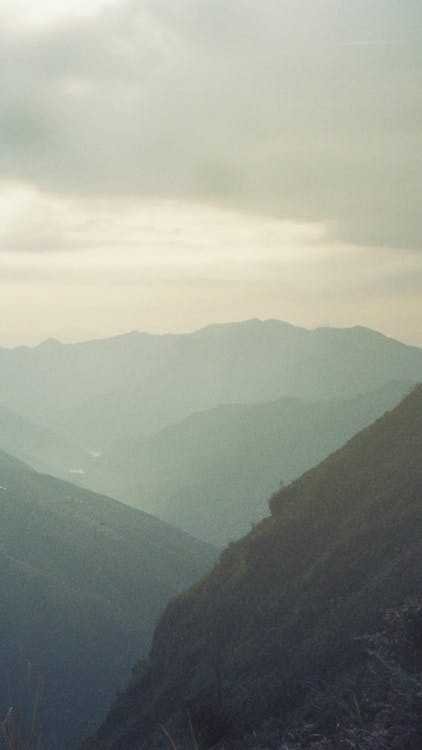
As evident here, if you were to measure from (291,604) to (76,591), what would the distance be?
93.5 m

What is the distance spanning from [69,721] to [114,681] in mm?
9136

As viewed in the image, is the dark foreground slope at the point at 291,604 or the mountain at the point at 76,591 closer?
the dark foreground slope at the point at 291,604

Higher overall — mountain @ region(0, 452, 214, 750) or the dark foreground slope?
the dark foreground slope

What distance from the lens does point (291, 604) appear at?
767 inches

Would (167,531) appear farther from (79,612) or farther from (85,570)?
(79,612)

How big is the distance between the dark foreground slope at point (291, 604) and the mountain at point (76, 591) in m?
48.5

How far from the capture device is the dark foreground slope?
12766mm

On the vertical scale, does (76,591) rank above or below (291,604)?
below

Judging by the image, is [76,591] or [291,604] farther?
[76,591]

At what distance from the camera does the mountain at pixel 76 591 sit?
77.9m

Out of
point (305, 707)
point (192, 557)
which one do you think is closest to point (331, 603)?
point (305, 707)

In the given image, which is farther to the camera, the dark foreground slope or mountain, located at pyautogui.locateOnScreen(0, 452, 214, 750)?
mountain, located at pyautogui.locateOnScreen(0, 452, 214, 750)

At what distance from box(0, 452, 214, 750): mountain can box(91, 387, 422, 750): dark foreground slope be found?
48465 mm

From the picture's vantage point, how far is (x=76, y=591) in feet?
344
